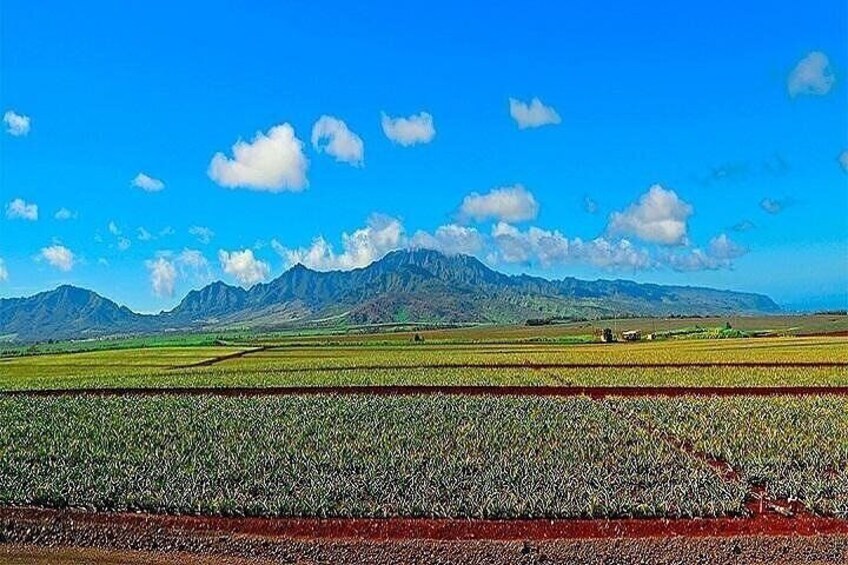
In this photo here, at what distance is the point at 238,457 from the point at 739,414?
16358 millimetres

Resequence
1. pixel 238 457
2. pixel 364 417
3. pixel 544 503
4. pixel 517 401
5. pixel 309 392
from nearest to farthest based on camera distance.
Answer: pixel 544 503 → pixel 238 457 → pixel 364 417 → pixel 517 401 → pixel 309 392

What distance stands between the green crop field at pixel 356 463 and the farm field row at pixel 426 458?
0.15 feet

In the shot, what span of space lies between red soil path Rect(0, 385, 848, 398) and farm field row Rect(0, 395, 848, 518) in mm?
Result: 3920

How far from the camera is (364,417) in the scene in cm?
2380

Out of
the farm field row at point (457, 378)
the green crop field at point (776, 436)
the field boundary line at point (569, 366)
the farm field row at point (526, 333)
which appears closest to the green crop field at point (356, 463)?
the green crop field at point (776, 436)

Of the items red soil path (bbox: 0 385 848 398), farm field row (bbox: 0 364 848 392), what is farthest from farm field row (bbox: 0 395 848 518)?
farm field row (bbox: 0 364 848 392)

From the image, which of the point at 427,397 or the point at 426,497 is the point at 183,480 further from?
the point at 427,397

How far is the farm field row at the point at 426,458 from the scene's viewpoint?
14.1 m

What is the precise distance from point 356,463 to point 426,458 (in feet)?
5.75

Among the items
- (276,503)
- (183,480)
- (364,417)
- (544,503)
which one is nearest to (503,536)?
(544,503)

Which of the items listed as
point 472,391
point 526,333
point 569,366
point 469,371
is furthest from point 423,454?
point 526,333

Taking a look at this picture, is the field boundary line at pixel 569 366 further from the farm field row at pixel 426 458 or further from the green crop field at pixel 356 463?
the green crop field at pixel 356 463

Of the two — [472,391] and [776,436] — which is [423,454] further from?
[472,391]

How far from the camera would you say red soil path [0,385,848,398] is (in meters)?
30.8
